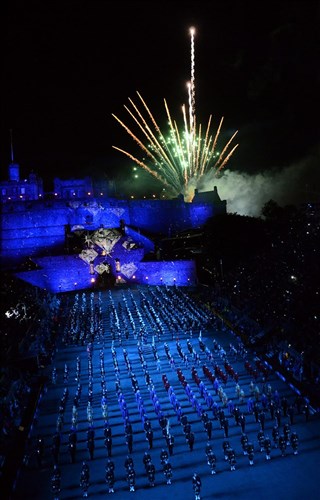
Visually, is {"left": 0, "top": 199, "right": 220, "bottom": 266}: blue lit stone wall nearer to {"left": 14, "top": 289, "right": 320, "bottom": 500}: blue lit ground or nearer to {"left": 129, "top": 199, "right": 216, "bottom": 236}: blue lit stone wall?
{"left": 129, "top": 199, "right": 216, "bottom": 236}: blue lit stone wall

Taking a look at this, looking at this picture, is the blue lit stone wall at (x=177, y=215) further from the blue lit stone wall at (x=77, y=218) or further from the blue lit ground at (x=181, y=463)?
the blue lit ground at (x=181, y=463)


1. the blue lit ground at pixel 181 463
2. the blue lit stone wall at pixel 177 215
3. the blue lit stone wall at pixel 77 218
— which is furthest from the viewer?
the blue lit stone wall at pixel 177 215

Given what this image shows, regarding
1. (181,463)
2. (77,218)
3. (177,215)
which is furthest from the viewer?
(177,215)

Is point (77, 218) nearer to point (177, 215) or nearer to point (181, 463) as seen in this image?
point (177, 215)

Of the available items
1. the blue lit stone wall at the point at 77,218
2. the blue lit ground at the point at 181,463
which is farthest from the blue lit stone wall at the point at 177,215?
the blue lit ground at the point at 181,463

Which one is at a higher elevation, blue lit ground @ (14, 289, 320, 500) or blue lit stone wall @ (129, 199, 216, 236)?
blue lit stone wall @ (129, 199, 216, 236)

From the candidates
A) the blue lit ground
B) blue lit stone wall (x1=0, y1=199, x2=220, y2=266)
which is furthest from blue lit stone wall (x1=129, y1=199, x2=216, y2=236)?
the blue lit ground

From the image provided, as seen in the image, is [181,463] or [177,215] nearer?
[181,463]

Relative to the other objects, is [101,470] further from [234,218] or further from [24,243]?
[24,243]

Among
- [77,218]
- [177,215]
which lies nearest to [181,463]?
[77,218]

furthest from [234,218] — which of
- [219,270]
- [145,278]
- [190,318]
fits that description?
[190,318]

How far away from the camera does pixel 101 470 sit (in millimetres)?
10711

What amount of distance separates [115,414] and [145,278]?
2472 cm

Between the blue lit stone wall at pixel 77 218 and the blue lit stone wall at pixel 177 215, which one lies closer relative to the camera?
the blue lit stone wall at pixel 77 218
